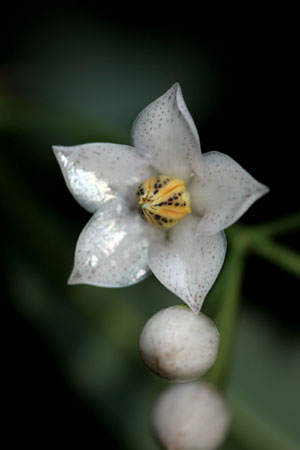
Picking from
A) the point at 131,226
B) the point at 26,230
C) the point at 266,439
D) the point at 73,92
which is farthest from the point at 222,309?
the point at 73,92

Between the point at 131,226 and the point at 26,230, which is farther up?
the point at 131,226

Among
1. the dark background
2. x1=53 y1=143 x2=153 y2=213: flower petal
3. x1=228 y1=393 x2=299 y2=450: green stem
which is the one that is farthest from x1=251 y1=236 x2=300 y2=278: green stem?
x1=228 y1=393 x2=299 y2=450: green stem

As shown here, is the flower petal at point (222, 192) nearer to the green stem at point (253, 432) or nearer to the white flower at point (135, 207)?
the white flower at point (135, 207)

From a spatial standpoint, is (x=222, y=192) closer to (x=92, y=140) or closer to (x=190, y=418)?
(x=190, y=418)

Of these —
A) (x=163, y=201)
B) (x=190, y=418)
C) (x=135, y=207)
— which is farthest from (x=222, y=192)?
(x=190, y=418)

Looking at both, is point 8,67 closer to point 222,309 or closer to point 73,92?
point 73,92

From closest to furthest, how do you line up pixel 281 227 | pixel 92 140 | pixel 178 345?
1. pixel 178 345
2. pixel 281 227
3. pixel 92 140

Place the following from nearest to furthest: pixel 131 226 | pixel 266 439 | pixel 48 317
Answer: pixel 131 226 < pixel 266 439 < pixel 48 317
